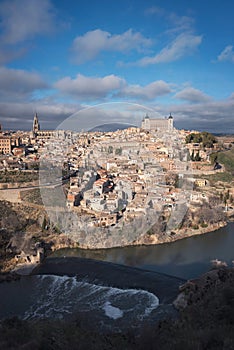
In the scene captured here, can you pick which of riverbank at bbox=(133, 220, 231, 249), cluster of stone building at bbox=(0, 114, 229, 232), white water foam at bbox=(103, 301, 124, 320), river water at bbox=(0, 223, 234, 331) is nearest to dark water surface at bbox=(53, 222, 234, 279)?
river water at bbox=(0, 223, 234, 331)

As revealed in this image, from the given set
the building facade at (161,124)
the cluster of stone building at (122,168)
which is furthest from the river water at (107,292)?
the building facade at (161,124)

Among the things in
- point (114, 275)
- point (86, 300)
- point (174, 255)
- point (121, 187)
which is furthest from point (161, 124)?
point (86, 300)

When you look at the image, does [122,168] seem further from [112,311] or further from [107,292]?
[112,311]

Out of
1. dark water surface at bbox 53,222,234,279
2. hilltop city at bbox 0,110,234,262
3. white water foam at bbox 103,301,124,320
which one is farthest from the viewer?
hilltop city at bbox 0,110,234,262

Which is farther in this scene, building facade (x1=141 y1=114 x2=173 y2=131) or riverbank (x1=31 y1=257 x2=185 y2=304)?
building facade (x1=141 y1=114 x2=173 y2=131)

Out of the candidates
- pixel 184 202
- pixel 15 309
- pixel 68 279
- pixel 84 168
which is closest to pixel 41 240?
pixel 68 279

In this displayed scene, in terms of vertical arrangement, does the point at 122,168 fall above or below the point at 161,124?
below

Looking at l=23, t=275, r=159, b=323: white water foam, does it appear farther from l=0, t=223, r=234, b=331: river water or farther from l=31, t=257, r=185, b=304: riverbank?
l=31, t=257, r=185, b=304: riverbank

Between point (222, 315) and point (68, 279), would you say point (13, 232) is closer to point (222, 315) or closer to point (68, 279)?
point (68, 279)
